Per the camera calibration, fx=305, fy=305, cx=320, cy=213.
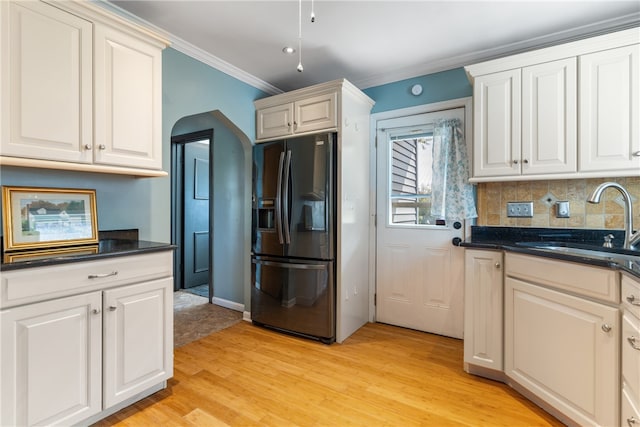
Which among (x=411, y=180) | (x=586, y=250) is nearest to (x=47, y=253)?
(x=411, y=180)

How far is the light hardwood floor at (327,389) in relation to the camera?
5.57 ft

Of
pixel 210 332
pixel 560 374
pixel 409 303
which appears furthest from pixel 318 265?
pixel 560 374

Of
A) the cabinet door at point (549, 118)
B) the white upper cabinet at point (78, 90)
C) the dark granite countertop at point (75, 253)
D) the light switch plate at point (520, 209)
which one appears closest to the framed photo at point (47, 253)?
the dark granite countertop at point (75, 253)

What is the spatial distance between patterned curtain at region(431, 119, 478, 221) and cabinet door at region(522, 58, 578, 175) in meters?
0.53

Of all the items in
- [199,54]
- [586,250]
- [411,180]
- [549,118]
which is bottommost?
[586,250]

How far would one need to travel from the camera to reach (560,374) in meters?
1.62

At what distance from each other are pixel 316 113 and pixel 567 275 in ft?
7.07

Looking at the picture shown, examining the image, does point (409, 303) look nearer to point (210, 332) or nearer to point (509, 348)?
point (509, 348)

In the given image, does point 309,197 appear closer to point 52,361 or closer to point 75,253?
point 75,253

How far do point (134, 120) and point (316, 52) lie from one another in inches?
61.7

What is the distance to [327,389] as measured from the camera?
6.53ft

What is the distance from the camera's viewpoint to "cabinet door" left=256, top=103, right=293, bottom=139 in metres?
2.91

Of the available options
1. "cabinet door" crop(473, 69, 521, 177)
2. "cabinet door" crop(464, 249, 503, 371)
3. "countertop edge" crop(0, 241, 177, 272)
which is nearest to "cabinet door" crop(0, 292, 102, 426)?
"countertop edge" crop(0, 241, 177, 272)

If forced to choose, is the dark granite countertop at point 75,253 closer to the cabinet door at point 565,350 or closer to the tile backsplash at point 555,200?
the cabinet door at point 565,350
